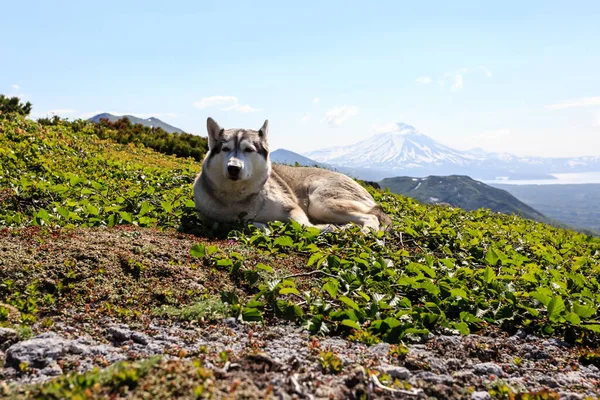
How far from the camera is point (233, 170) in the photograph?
9.06m

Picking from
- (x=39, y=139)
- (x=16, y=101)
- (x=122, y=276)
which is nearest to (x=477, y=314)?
(x=122, y=276)

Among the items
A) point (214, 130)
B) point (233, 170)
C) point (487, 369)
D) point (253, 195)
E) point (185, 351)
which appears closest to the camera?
point (185, 351)

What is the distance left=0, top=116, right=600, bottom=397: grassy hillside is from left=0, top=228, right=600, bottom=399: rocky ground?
3cm

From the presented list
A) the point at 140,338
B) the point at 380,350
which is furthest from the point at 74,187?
the point at 380,350

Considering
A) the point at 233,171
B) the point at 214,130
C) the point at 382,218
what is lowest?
the point at 382,218

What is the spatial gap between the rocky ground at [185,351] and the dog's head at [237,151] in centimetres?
321

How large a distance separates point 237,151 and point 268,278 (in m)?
4.02

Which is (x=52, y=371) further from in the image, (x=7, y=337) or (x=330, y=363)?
(x=330, y=363)

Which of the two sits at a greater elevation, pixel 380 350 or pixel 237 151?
pixel 237 151

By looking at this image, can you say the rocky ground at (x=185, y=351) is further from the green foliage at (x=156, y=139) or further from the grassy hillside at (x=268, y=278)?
the green foliage at (x=156, y=139)

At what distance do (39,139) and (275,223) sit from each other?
35.1 ft

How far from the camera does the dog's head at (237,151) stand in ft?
30.1

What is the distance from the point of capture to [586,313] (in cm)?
543

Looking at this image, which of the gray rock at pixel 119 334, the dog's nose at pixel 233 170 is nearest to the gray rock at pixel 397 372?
the gray rock at pixel 119 334
